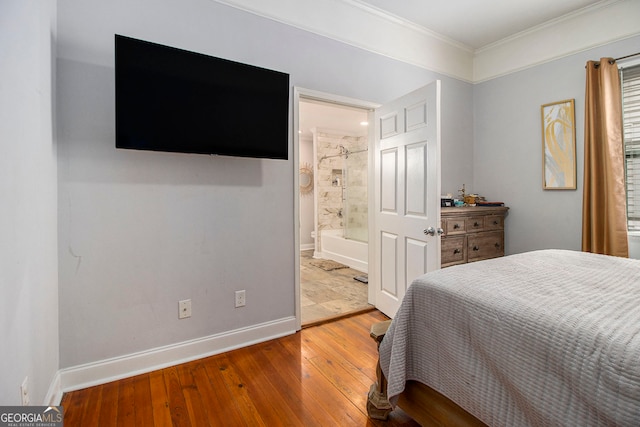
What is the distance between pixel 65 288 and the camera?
5.93 ft

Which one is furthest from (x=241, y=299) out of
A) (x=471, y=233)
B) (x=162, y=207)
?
(x=471, y=233)

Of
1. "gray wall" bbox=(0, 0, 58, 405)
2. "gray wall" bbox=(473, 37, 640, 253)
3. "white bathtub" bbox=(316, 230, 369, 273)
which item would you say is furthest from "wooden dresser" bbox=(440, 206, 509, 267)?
"gray wall" bbox=(0, 0, 58, 405)

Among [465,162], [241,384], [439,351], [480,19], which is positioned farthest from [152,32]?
[465,162]

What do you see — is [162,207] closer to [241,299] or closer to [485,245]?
[241,299]

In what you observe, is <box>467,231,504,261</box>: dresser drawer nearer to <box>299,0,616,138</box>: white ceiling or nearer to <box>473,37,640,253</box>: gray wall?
<box>473,37,640,253</box>: gray wall

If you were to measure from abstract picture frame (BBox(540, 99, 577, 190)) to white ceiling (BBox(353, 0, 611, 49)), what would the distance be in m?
0.85

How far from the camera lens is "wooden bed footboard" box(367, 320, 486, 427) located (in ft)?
3.97

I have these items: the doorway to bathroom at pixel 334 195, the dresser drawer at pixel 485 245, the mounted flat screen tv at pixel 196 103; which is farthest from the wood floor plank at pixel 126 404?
the dresser drawer at pixel 485 245

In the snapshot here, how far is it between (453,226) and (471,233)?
35 cm

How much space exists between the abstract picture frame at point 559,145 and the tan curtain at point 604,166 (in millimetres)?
195

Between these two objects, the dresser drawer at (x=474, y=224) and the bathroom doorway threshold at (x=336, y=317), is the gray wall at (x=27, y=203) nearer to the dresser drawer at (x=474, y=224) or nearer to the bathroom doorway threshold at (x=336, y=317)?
the bathroom doorway threshold at (x=336, y=317)

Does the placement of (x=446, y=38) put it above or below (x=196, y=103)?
above

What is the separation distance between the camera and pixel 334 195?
6262 millimetres

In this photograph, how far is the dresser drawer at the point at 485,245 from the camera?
3148 millimetres
